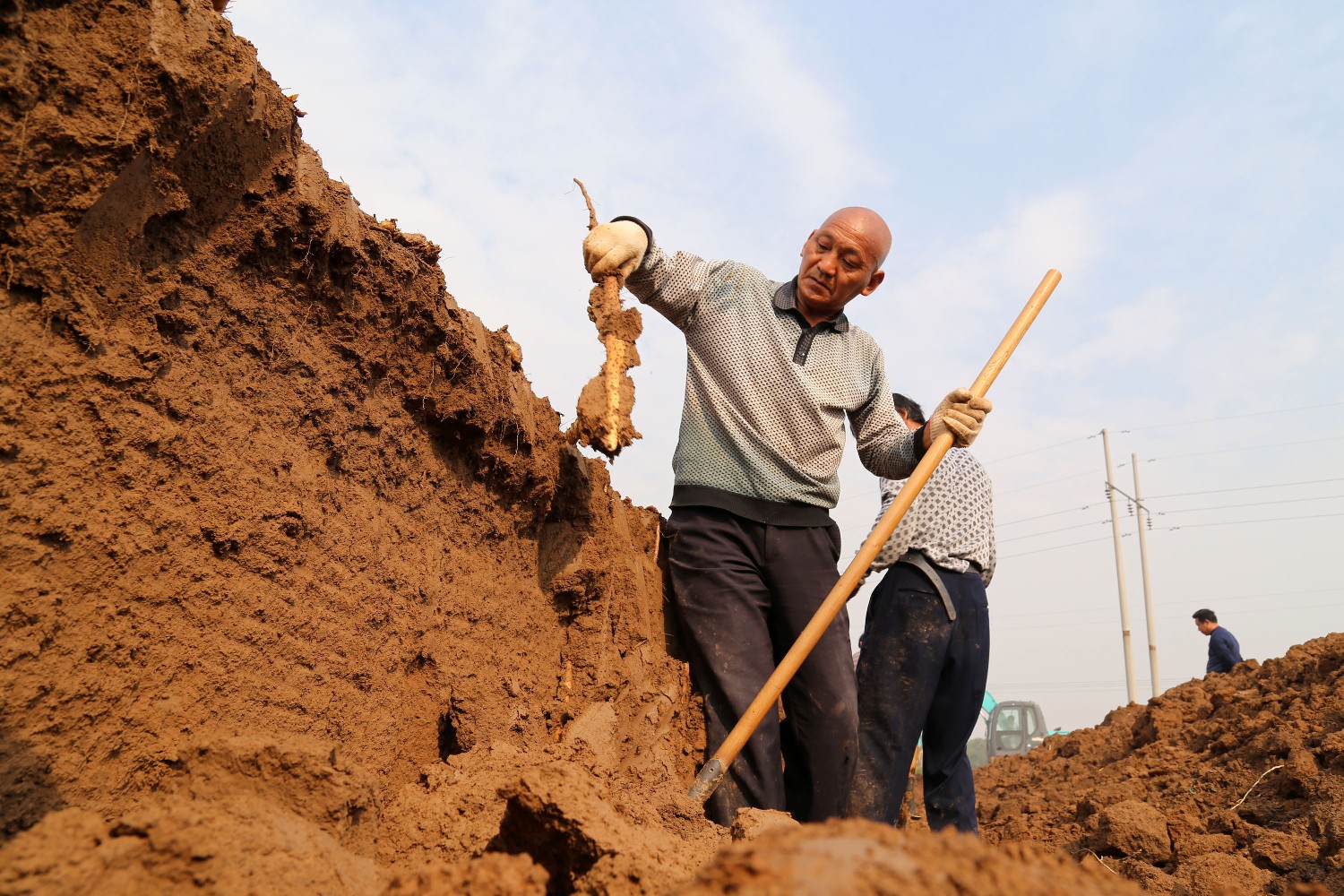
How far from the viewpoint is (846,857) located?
1.10 metres

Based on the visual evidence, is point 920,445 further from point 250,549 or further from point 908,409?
point 250,549

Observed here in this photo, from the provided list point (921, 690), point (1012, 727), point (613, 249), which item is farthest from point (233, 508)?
point (1012, 727)

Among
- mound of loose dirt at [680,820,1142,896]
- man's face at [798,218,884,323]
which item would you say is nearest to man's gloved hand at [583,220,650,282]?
man's face at [798,218,884,323]

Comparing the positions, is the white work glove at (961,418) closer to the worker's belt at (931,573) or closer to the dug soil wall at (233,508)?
the worker's belt at (931,573)

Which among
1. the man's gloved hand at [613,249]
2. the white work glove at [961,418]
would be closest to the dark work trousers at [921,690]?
the white work glove at [961,418]

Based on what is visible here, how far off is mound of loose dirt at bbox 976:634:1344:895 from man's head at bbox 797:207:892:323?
2.41m

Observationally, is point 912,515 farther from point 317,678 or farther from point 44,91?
point 44,91

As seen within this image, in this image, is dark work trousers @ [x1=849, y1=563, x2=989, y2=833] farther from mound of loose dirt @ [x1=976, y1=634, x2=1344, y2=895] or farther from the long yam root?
the long yam root

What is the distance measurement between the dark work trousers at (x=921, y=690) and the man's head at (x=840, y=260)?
115 cm

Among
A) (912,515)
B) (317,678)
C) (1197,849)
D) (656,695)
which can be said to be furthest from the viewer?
(1197,849)

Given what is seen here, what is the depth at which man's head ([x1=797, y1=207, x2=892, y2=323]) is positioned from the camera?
3330mm

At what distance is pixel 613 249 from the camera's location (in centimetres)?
292

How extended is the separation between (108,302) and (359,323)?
24.2 inches

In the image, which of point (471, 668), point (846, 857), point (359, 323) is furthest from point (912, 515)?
point (846, 857)
